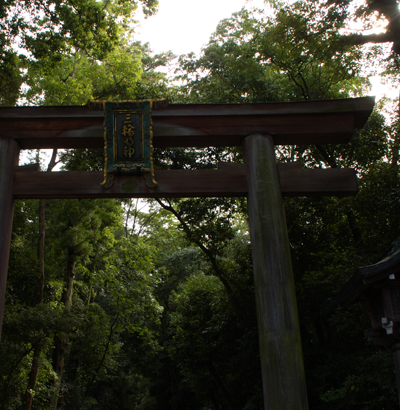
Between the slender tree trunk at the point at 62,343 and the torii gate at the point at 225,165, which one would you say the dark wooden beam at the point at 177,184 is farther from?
the slender tree trunk at the point at 62,343

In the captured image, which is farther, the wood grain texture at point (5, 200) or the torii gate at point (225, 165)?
the torii gate at point (225, 165)

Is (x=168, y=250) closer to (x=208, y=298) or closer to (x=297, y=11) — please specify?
(x=208, y=298)

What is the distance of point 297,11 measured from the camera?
10664 mm

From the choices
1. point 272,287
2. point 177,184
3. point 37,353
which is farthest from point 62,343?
point 272,287

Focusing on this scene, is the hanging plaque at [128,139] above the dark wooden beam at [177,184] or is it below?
above

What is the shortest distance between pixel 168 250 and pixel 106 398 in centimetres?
862

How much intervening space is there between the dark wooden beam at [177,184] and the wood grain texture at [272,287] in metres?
0.25

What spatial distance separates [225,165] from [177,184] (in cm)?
70

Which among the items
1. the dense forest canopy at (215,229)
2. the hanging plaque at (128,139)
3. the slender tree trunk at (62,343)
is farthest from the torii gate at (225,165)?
the slender tree trunk at (62,343)

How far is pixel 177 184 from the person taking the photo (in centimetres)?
525

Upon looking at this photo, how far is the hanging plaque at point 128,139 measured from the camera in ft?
17.0

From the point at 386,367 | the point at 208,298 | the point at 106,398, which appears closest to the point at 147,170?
the point at 386,367

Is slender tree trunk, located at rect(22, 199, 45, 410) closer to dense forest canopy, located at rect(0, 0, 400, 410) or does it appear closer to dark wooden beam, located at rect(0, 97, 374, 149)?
dense forest canopy, located at rect(0, 0, 400, 410)

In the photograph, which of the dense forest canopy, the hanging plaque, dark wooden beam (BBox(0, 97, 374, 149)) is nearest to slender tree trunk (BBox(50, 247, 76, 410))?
the dense forest canopy
